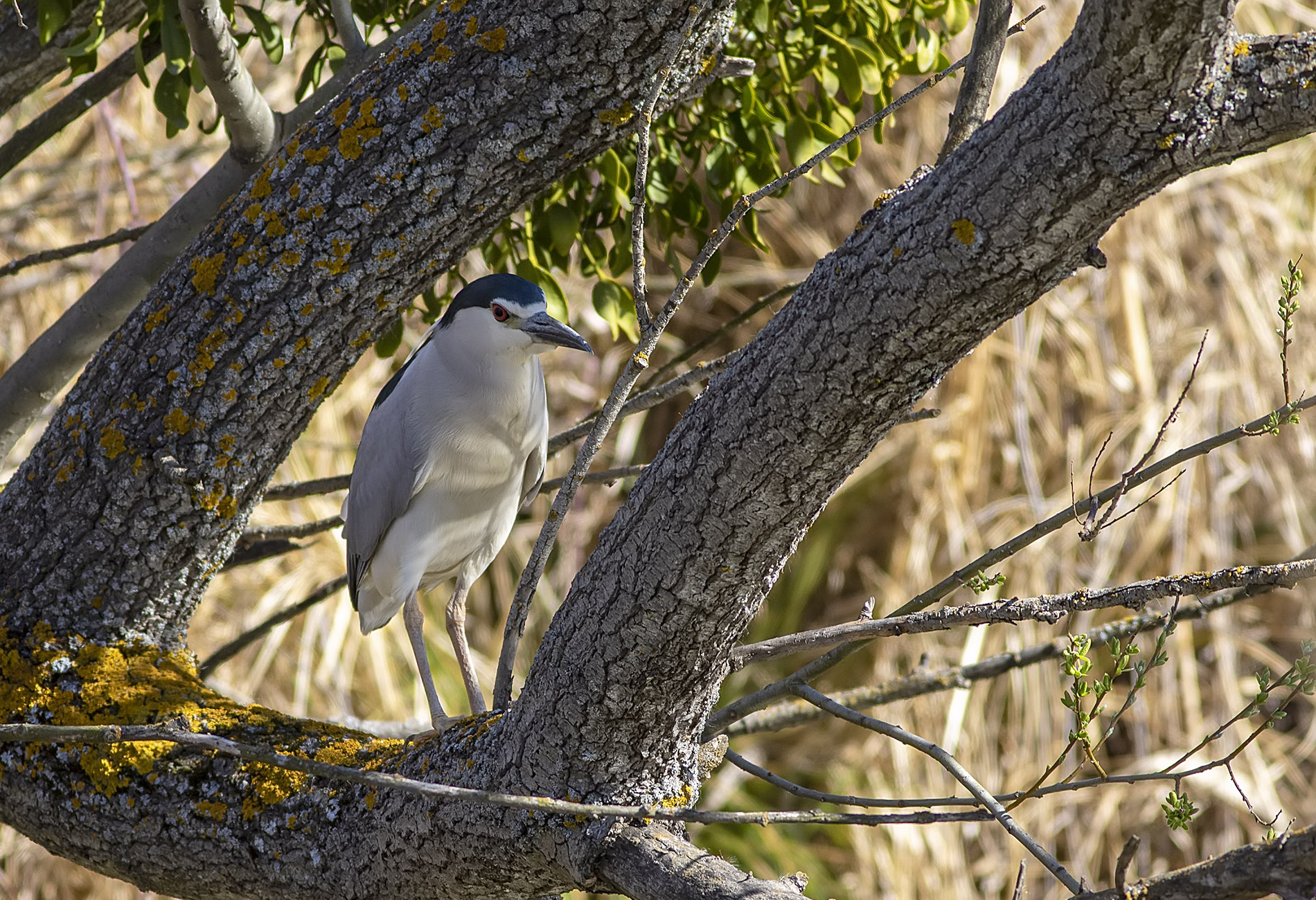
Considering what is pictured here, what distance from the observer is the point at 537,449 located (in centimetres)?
223

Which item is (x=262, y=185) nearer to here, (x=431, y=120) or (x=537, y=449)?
(x=431, y=120)

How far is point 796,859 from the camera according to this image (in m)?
4.02

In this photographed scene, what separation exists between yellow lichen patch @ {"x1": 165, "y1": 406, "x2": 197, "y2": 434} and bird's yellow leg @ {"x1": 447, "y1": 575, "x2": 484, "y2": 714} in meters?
0.76

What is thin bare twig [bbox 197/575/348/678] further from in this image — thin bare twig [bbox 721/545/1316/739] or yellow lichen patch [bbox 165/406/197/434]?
thin bare twig [bbox 721/545/1316/739]

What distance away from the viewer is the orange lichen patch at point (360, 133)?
4.60ft

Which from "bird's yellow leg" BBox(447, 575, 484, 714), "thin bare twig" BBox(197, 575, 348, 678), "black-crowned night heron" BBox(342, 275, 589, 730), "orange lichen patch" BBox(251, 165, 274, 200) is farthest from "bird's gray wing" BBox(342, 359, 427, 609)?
"orange lichen patch" BBox(251, 165, 274, 200)

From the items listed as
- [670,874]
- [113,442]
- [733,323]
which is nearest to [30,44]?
[113,442]

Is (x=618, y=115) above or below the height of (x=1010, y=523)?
below

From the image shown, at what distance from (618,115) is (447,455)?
2.91 feet

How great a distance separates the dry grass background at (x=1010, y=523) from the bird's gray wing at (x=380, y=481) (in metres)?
1.87

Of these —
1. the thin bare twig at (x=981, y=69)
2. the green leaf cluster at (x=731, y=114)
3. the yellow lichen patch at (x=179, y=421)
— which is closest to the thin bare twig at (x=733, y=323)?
the green leaf cluster at (x=731, y=114)

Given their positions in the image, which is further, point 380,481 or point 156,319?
point 380,481

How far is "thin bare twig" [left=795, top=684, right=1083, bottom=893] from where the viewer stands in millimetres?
970

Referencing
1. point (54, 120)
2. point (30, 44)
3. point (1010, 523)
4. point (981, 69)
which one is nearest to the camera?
point (981, 69)
